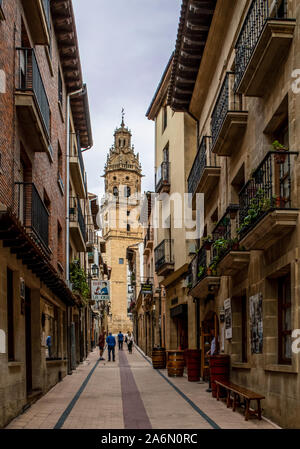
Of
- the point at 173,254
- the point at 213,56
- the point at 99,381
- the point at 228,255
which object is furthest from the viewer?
the point at 173,254

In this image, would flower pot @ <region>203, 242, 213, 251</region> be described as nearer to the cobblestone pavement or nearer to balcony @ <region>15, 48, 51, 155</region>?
the cobblestone pavement

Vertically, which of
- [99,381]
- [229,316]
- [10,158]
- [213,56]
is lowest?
[99,381]

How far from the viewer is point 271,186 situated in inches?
384

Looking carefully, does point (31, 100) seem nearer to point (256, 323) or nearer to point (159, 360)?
point (256, 323)

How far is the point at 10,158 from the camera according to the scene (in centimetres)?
1153

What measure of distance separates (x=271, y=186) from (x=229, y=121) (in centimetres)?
360

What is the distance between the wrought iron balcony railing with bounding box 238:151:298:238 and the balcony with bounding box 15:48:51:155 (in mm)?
4554

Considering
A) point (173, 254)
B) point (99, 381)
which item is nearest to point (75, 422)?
point (99, 381)

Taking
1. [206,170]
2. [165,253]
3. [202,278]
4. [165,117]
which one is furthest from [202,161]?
[165,117]

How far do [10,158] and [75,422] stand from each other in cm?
496

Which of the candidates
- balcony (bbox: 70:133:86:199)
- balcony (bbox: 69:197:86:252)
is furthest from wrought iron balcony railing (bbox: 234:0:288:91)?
balcony (bbox: 69:197:86:252)
